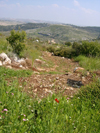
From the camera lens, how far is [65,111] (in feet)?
6.08

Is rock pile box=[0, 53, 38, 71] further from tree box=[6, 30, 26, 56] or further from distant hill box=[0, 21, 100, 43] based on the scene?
distant hill box=[0, 21, 100, 43]

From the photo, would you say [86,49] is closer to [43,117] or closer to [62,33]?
[43,117]

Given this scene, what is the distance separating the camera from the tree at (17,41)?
7627mm

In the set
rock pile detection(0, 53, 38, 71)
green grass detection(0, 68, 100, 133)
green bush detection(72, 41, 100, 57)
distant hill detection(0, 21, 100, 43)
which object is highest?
distant hill detection(0, 21, 100, 43)

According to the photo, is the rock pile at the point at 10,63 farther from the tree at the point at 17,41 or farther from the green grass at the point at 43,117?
the green grass at the point at 43,117

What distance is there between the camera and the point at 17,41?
25.1 feet

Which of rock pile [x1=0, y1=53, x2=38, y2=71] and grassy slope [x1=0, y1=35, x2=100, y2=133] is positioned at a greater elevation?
grassy slope [x1=0, y1=35, x2=100, y2=133]

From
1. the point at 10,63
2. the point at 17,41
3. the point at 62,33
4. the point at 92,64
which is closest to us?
the point at 10,63

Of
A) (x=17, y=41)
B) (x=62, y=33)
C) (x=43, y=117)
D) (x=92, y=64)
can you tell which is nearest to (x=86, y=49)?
(x=92, y=64)

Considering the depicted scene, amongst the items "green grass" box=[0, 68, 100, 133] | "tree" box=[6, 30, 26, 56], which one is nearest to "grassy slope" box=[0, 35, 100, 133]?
"green grass" box=[0, 68, 100, 133]

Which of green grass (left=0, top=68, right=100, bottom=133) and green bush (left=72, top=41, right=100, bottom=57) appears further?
green bush (left=72, top=41, right=100, bottom=57)

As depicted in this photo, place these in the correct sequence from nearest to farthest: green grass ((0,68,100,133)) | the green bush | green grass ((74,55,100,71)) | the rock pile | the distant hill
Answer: green grass ((0,68,100,133)) → the rock pile → green grass ((74,55,100,71)) → the green bush → the distant hill

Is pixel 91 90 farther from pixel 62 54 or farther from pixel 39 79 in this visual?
pixel 62 54

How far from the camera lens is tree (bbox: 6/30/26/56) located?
7627 mm
